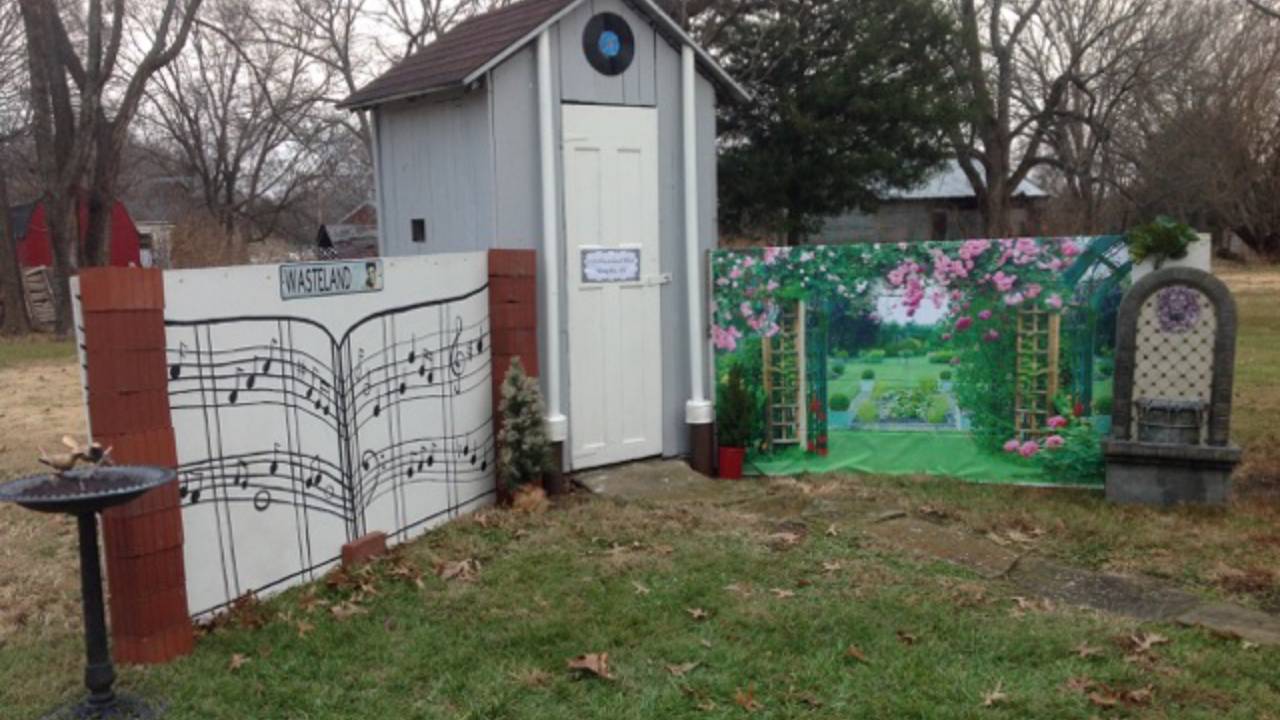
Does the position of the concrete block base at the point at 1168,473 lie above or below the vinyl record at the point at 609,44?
below

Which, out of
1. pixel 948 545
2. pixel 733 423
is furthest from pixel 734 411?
pixel 948 545

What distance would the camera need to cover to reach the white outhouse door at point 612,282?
298 inches

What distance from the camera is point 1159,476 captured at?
22.8 feet

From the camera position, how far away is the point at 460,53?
7719mm

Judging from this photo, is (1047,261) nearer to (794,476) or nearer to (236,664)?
(794,476)

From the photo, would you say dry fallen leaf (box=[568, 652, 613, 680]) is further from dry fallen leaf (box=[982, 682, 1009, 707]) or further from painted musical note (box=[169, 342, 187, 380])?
painted musical note (box=[169, 342, 187, 380])

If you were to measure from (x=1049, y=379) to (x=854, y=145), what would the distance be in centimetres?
1836

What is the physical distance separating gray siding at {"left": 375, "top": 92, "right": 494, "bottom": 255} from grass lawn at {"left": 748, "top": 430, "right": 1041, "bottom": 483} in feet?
8.88

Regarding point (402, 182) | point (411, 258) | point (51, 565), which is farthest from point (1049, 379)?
point (51, 565)

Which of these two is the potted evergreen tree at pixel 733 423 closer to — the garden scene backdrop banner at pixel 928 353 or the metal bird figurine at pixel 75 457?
the garden scene backdrop banner at pixel 928 353

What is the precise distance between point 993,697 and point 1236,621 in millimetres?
1562

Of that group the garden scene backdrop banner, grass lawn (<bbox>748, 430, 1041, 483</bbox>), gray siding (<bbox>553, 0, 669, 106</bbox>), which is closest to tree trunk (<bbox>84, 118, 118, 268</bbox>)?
gray siding (<bbox>553, 0, 669, 106</bbox>)

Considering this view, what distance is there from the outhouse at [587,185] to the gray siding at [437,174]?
1cm

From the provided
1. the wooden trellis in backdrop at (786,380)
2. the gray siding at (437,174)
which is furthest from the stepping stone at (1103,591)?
the gray siding at (437,174)
